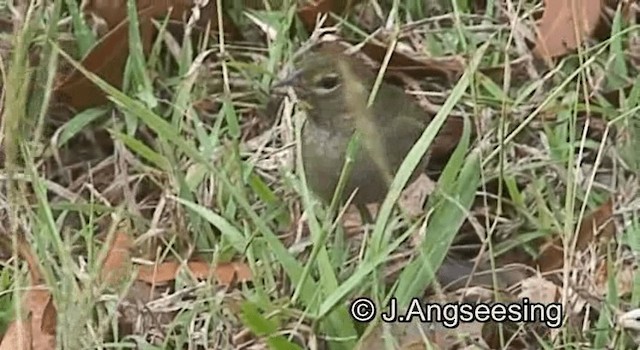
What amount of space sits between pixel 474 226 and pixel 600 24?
0.51 m

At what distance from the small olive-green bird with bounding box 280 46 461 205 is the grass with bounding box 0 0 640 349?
0.13 ft

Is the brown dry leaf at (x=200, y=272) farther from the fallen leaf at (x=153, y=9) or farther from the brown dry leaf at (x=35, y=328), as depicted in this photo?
the fallen leaf at (x=153, y=9)

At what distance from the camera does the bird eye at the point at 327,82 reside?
2.36m

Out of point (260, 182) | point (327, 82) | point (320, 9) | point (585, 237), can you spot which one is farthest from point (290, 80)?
point (585, 237)

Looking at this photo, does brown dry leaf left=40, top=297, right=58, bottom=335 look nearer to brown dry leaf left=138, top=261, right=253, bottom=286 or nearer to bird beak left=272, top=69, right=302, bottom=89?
brown dry leaf left=138, top=261, right=253, bottom=286

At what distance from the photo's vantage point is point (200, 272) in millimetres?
2234

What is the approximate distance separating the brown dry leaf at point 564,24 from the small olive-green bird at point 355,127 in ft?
0.87

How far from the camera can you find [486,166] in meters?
2.28

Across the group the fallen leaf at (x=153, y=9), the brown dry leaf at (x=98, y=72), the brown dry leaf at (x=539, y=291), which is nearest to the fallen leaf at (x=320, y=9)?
the fallen leaf at (x=153, y=9)

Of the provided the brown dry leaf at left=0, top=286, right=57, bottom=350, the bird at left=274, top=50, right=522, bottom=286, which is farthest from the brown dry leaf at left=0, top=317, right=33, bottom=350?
the bird at left=274, top=50, right=522, bottom=286

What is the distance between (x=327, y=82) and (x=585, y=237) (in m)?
0.45

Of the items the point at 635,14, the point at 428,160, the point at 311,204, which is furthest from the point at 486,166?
the point at 635,14

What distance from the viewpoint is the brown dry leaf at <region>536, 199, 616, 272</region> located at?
2.18 m

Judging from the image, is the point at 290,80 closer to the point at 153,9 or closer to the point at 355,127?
the point at 355,127
